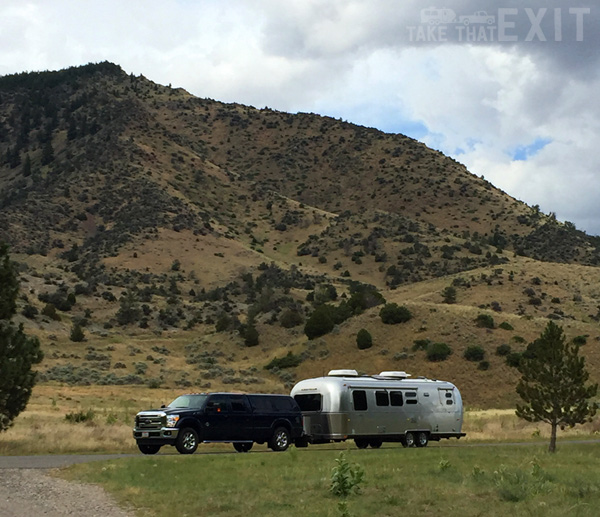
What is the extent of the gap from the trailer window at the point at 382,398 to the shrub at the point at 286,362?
3381 cm

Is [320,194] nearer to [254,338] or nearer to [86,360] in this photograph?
[254,338]

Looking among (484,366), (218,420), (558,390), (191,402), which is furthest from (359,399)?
(484,366)

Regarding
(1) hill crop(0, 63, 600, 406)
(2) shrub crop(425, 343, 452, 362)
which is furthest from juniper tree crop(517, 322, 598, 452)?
(2) shrub crop(425, 343, 452, 362)

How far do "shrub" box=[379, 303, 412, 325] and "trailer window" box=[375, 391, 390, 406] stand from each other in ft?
→ 122

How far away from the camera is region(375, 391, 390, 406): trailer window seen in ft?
94.3

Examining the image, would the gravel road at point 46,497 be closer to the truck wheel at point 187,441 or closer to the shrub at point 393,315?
the truck wheel at point 187,441

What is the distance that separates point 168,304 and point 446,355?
3879cm

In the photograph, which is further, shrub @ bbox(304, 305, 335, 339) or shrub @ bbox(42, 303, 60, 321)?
shrub @ bbox(42, 303, 60, 321)

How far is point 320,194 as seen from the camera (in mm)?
157125

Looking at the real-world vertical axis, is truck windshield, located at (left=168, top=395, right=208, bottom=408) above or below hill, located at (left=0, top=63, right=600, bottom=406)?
below

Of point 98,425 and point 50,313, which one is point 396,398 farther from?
point 50,313

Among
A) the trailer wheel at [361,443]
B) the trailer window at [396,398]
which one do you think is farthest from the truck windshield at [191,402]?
the trailer window at [396,398]

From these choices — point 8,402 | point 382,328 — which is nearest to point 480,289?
point 382,328

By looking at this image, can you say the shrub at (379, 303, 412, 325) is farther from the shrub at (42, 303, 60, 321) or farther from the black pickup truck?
the black pickup truck
